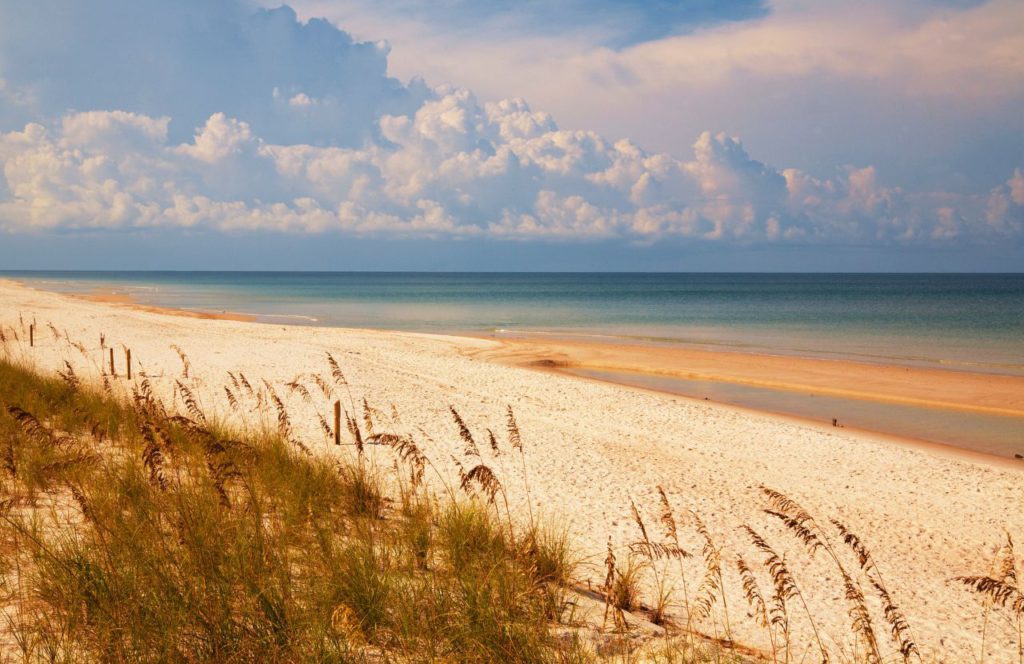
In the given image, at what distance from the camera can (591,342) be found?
39.8 meters

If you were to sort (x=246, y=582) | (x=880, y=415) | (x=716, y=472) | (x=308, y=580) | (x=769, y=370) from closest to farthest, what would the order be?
(x=246, y=582) → (x=308, y=580) → (x=716, y=472) → (x=880, y=415) → (x=769, y=370)

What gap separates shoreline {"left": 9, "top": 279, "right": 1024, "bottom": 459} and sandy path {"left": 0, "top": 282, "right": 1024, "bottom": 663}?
50.8 inches

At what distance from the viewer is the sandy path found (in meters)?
7.55

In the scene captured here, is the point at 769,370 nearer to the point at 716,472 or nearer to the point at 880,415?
the point at 880,415

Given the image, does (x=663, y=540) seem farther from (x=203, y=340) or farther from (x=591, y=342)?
(x=591, y=342)

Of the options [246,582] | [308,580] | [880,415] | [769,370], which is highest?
[246,582]

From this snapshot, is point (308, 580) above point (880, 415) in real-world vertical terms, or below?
above

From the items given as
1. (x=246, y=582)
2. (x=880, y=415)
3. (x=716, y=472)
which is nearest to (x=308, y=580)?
(x=246, y=582)

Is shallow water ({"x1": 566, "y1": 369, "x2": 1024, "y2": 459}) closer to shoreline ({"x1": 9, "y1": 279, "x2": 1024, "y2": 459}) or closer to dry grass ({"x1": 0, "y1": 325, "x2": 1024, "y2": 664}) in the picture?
shoreline ({"x1": 9, "y1": 279, "x2": 1024, "y2": 459})

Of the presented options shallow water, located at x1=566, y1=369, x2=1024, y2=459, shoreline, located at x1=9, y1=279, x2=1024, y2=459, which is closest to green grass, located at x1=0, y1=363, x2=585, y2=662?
shoreline, located at x1=9, y1=279, x2=1024, y2=459

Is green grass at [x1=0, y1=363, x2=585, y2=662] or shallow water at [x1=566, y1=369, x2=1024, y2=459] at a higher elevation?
green grass at [x1=0, y1=363, x2=585, y2=662]

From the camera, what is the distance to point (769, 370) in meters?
28.5

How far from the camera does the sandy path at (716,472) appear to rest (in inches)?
297

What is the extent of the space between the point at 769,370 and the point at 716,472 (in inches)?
685
